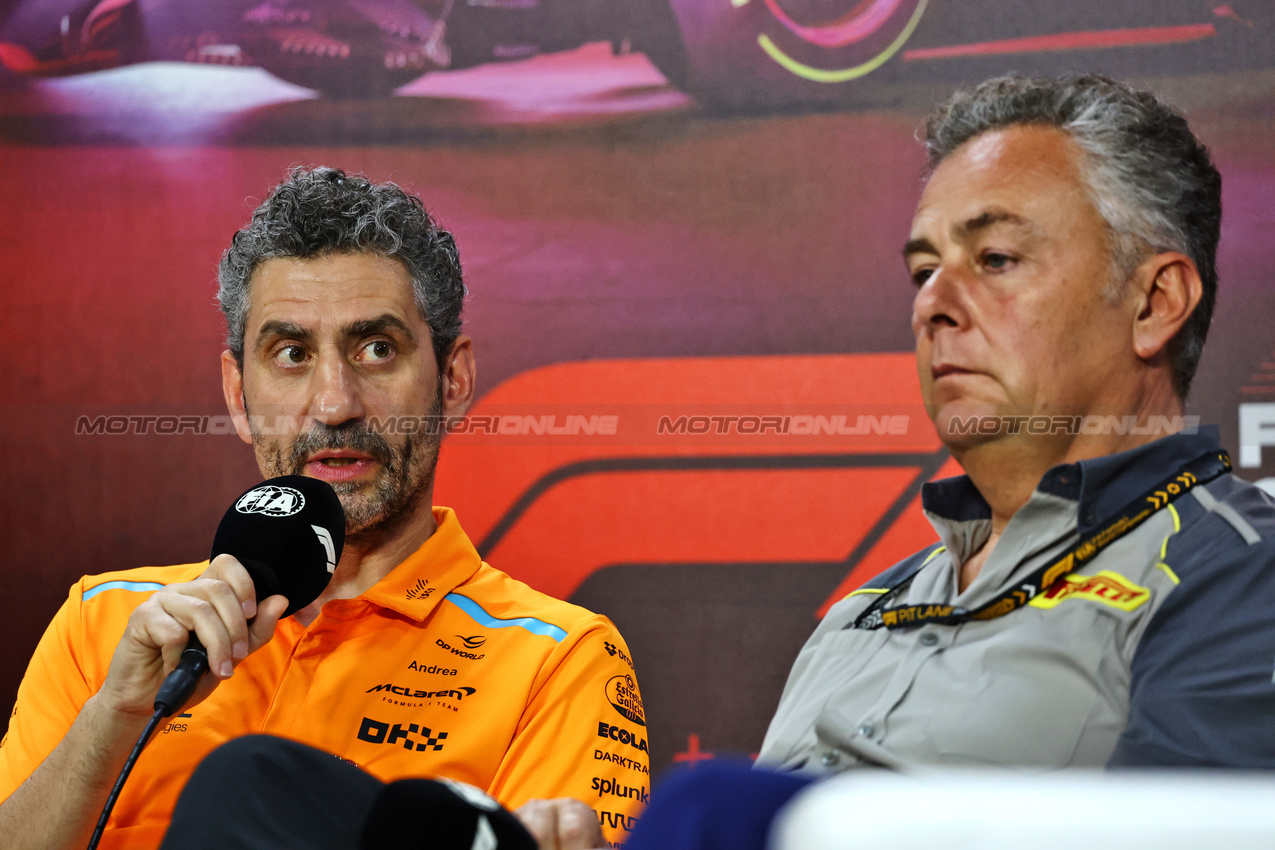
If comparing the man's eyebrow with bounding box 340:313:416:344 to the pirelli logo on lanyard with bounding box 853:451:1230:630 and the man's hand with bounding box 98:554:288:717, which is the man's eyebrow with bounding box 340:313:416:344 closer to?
the man's hand with bounding box 98:554:288:717

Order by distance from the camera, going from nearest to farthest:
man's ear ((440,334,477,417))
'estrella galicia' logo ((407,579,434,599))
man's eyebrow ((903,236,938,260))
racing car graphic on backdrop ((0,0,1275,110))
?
man's eyebrow ((903,236,938,260)), 'estrella galicia' logo ((407,579,434,599)), man's ear ((440,334,477,417)), racing car graphic on backdrop ((0,0,1275,110))

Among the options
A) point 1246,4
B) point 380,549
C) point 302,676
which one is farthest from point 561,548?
point 1246,4

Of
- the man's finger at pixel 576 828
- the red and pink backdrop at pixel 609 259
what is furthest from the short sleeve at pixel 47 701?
the red and pink backdrop at pixel 609 259

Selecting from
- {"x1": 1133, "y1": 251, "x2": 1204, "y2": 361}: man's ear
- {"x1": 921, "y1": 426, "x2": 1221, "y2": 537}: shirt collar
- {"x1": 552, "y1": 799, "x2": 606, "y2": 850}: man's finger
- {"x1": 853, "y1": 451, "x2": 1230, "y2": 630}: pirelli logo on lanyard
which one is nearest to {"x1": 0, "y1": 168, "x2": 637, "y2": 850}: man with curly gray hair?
{"x1": 552, "y1": 799, "x2": 606, "y2": 850}: man's finger

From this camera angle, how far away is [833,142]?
8.38 feet

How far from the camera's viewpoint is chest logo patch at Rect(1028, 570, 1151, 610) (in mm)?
1180

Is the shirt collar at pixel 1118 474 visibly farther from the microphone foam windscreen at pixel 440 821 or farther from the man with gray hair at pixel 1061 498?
the microphone foam windscreen at pixel 440 821

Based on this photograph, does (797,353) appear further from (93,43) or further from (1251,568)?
(93,43)

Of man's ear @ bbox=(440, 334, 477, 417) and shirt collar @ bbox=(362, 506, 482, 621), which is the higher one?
man's ear @ bbox=(440, 334, 477, 417)

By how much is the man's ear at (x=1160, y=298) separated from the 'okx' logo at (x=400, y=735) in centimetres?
103

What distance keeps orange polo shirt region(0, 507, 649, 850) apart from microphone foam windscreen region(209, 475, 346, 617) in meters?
0.24

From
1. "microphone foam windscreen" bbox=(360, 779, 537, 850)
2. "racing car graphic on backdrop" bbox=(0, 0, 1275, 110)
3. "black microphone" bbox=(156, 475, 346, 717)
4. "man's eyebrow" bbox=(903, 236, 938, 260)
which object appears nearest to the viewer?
"microphone foam windscreen" bbox=(360, 779, 537, 850)

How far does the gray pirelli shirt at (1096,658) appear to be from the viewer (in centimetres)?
107

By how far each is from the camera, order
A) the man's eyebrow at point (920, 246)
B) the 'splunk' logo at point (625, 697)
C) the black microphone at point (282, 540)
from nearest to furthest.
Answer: the black microphone at point (282, 540) → the man's eyebrow at point (920, 246) → the 'splunk' logo at point (625, 697)
